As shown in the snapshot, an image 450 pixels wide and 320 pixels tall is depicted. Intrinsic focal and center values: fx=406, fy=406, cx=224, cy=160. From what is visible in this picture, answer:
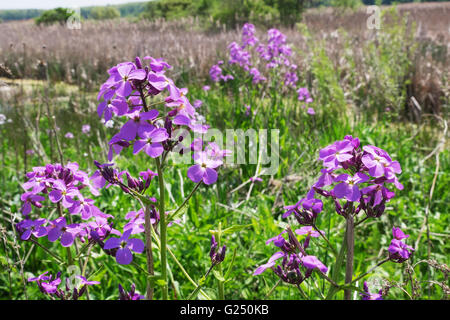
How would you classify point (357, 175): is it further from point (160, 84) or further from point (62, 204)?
point (62, 204)

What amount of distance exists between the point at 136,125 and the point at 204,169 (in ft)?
0.79

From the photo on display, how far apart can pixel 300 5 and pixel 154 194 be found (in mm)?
16559

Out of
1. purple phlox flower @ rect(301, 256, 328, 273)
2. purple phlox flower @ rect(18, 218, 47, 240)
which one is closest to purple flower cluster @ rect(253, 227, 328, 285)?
purple phlox flower @ rect(301, 256, 328, 273)

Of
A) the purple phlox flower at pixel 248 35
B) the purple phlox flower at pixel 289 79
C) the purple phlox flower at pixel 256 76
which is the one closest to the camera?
the purple phlox flower at pixel 256 76

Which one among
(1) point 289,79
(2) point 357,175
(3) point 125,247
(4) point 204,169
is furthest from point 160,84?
(1) point 289,79

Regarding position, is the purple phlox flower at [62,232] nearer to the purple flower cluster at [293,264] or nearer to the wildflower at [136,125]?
the wildflower at [136,125]

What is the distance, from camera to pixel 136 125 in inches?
45.5

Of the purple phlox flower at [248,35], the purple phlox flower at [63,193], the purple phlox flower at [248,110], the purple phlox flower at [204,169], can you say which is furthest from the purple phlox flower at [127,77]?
the purple phlox flower at [248,35]

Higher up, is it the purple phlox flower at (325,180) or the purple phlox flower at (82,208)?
the purple phlox flower at (325,180)

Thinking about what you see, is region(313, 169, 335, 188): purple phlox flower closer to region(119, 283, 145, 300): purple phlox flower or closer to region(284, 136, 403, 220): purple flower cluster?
region(284, 136, 403, 220): purple flower cluster

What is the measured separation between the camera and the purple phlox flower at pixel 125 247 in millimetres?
1239

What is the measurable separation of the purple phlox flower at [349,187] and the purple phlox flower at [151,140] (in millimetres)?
498
